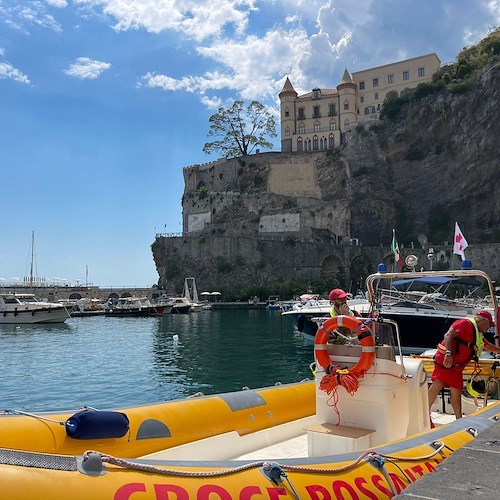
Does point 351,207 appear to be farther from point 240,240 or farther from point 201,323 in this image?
point 201,323

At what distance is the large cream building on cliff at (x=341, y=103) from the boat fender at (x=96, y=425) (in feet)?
200

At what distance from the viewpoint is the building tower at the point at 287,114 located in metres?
65.1

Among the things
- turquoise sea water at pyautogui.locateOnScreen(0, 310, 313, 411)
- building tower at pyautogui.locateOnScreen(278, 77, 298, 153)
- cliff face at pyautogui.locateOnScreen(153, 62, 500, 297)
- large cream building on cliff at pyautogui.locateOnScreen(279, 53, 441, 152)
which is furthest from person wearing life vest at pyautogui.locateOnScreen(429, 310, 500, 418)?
building tower at pyautogui.locateOnScreen(278, 77, 298, 153)

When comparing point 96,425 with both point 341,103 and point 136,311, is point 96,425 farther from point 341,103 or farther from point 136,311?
point 341,103

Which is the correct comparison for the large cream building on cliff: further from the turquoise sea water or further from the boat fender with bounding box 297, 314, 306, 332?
the boat fender with bounding box 297, 314, 306, 332

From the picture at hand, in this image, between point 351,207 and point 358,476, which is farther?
point 351,207

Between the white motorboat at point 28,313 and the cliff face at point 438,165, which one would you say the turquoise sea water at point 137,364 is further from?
the cliff face at point 438,165

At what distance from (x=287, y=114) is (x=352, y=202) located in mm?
15213

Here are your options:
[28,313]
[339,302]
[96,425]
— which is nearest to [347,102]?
[28,313]

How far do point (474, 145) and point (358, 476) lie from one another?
54971mm

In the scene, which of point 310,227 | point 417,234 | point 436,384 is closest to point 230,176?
point 310,227

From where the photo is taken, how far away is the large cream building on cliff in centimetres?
6041

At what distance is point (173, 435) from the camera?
473 centimetres

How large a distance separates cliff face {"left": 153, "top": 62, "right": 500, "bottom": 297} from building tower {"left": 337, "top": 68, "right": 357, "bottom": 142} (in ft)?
11.4
